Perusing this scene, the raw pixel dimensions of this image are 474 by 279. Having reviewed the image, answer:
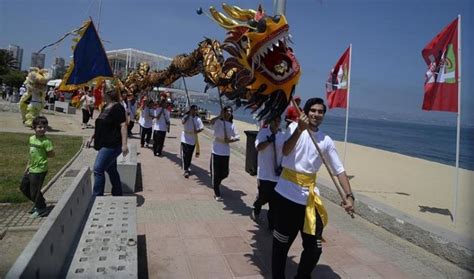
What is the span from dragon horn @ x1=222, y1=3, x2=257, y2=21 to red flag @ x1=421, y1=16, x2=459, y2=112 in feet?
15.2

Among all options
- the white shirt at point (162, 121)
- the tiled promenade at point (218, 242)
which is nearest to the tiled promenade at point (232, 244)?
the tiled promenade at point (218, 242)

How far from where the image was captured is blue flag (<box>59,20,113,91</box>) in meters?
6.93

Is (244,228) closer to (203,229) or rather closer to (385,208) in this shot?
(203,229)

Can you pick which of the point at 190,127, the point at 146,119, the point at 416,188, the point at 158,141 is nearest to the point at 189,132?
the point at 190,127

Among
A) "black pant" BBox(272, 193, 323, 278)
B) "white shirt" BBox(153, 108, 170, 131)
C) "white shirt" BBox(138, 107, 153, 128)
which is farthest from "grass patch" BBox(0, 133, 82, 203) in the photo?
"black pant" BBox(272, 193, 323, 278)

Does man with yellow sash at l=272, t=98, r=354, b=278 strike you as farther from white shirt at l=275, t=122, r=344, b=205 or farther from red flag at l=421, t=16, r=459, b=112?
red flag at l=421, t=16, r=459, b=112

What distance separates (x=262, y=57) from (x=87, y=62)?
4.61 metres

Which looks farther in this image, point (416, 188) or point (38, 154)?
point (416, 188)

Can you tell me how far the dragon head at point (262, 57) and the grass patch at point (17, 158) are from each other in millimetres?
4441

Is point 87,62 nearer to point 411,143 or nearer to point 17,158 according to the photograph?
point 17,158

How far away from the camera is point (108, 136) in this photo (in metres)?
5.49

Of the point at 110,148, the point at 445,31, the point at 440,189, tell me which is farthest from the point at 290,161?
the point at 440,189

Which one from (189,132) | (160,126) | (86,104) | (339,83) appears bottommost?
(189,132)

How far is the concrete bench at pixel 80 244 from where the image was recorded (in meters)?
2.34
